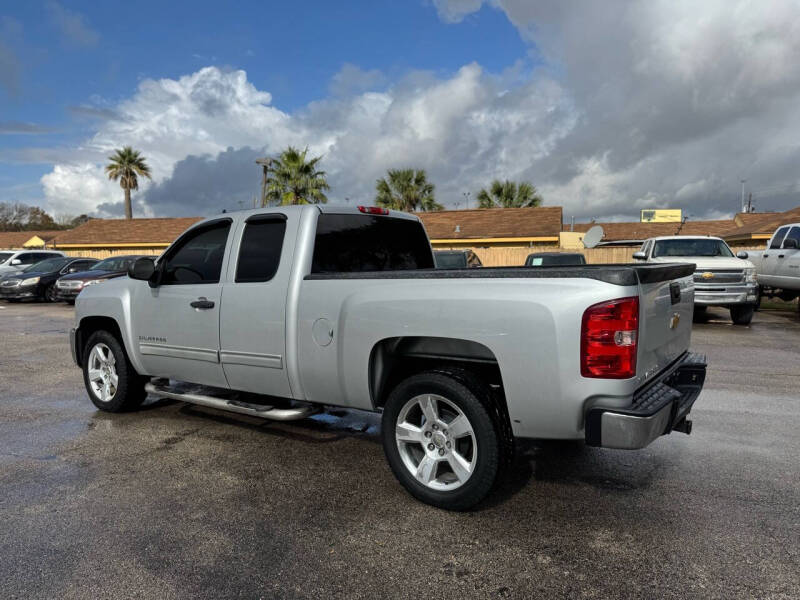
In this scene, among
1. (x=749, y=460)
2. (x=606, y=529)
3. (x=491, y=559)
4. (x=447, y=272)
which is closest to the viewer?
(x=491, y=559)

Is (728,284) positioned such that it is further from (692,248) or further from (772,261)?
(772,261)

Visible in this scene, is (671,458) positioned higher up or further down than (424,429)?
further down

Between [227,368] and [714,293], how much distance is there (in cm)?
1125

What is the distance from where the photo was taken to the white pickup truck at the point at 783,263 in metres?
13.7

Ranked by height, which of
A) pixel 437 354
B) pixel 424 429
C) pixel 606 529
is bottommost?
pixel 606 529

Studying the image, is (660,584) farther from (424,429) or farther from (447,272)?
(447,272)

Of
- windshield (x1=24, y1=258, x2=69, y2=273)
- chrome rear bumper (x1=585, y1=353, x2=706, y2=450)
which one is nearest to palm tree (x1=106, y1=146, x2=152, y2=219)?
windshield (x1=24, y1=258, x2=69, y2=273)

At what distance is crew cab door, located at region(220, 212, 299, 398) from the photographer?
4262 millimetres

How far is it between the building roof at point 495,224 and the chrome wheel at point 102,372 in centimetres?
2564

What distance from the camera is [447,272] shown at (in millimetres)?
3541

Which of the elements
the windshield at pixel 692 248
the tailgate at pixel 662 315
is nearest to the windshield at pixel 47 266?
the windshield at pixel 692 248

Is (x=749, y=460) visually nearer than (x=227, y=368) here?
Yes

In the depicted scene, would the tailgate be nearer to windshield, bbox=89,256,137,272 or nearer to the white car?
the white car

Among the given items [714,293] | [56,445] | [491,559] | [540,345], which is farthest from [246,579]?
[714,293]
